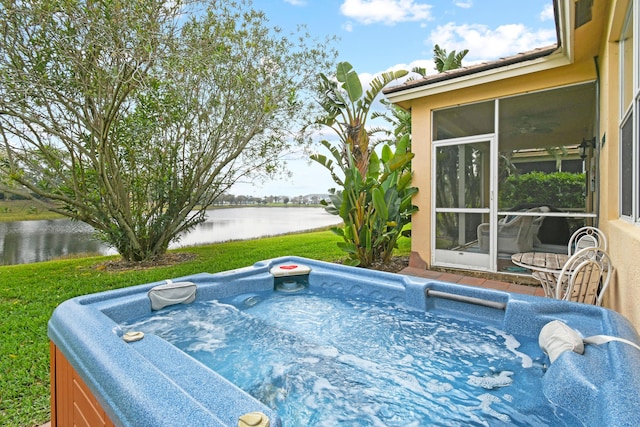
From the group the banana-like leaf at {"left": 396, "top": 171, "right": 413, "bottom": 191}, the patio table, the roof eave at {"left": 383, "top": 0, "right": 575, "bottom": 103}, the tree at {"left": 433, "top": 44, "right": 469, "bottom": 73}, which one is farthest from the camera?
the tree at {"left": 433, "top": 44, "right": 469, "bottom": 73}

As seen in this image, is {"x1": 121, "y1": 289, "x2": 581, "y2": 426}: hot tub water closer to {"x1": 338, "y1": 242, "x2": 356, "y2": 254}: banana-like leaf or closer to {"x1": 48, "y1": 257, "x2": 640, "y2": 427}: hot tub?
{"x1": 48, "y1": 257, "x2": 640, "y2": 427}: hot tub

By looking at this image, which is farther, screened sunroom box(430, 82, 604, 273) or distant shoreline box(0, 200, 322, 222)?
distant shoreline box(0, 200, 322, 222)

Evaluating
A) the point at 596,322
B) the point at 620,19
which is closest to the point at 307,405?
the point at 596,322

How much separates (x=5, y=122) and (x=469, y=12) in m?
9.34

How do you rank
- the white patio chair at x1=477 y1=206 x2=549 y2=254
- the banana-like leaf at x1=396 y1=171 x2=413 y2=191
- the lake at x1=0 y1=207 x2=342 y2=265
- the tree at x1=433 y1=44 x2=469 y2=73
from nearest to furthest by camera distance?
the white patio chair at x1=477 y1=206 x2=549 y2=254 < the banana-like leaf at x1=396 y1=171 x2=413 y2=191 < the lake at x1=0 y1=207 x2=342 y2=265 < the tree at x1=433 y1=44 x2=469 y2=73

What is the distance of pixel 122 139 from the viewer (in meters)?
6.97

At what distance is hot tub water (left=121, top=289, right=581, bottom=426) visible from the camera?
81.0 inches

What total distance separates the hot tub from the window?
0.95 meters

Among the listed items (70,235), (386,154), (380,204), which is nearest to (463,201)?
(380,204)

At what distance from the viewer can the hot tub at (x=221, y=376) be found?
56.7 inches

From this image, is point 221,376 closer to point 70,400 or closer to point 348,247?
point 70,400

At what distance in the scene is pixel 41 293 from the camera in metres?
5.28

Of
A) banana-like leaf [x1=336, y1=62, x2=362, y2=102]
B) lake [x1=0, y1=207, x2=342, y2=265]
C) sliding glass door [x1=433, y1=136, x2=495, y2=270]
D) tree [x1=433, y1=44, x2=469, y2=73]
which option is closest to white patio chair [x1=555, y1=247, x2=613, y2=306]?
sliding glass door [x1=433, y1=136, x2=495, y2=270]

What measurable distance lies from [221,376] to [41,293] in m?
5.21
